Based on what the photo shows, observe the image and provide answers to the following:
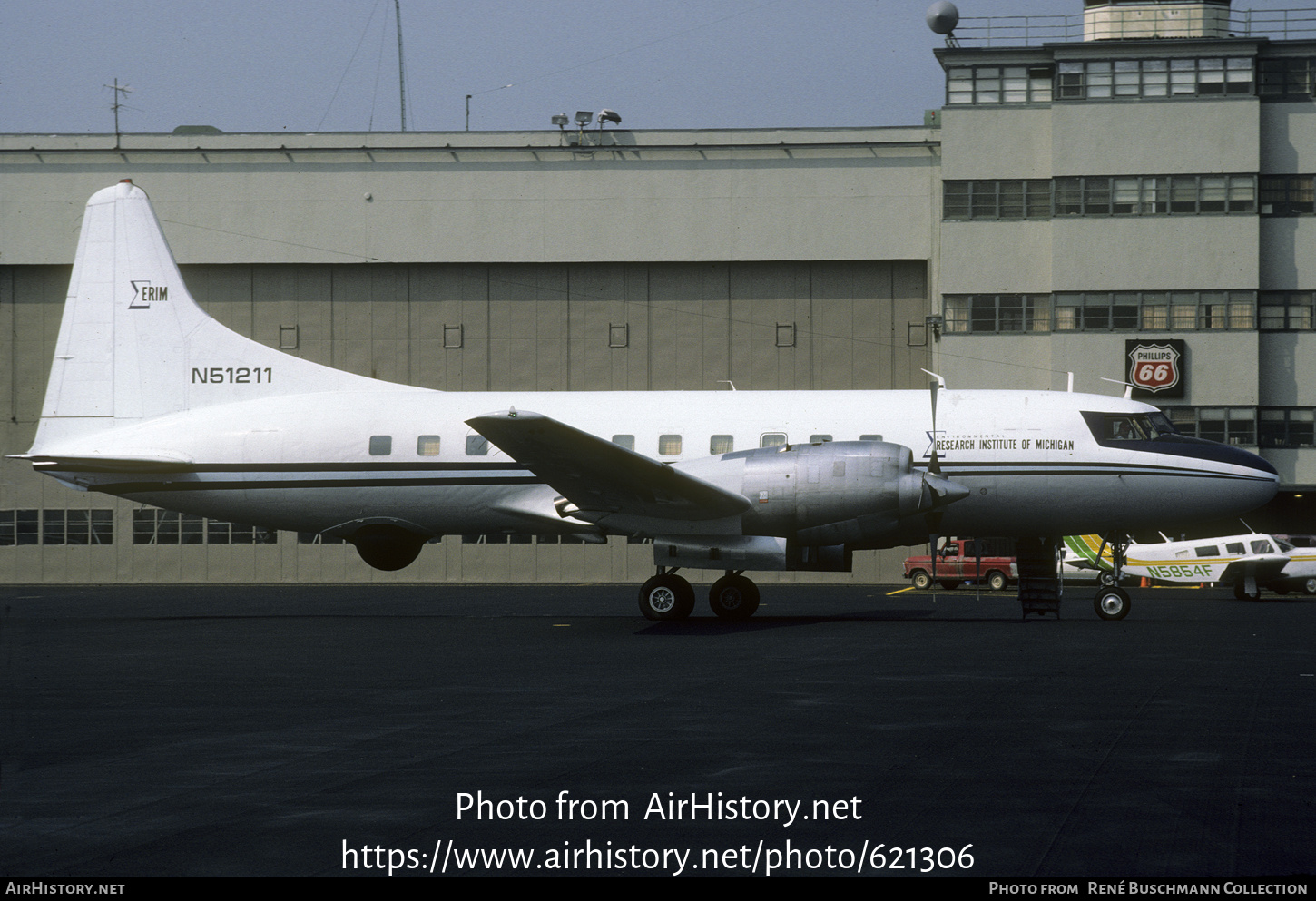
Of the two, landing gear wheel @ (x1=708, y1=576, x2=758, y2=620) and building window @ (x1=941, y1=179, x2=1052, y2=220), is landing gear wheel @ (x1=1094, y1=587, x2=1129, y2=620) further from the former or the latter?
building window @ (x1=941, y1=179, x2=1052, y2=220)

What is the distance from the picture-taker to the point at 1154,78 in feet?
149

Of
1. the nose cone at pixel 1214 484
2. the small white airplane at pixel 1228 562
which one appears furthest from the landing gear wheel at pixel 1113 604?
the small white airplane at pixel 1228 562

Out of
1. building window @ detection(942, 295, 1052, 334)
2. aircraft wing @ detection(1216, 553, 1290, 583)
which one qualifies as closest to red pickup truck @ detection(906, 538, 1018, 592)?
aircraft wing @ detection(1216, 553, 1290, 583)

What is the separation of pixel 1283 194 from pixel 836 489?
3307 cm

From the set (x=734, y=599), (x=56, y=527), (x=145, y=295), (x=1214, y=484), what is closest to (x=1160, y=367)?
(x=1214, y=484)

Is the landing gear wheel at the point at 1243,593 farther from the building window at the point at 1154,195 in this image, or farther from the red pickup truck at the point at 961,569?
the building window at the point at 1154,195

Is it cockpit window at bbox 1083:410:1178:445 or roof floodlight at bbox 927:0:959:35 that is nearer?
cockpit window at bbox 1083:410:1178:445

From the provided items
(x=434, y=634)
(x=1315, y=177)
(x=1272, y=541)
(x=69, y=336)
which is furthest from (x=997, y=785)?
(x=1315, y=177)

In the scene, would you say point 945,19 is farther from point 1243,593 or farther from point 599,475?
point 599,475

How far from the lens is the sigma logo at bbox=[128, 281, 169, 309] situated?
2550 centimetres

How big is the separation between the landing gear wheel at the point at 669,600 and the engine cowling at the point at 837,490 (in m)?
1.91

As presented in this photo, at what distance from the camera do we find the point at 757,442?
23.1 m

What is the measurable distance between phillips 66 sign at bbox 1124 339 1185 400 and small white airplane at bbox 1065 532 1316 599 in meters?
6.78

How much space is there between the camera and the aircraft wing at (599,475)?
1936 cm
